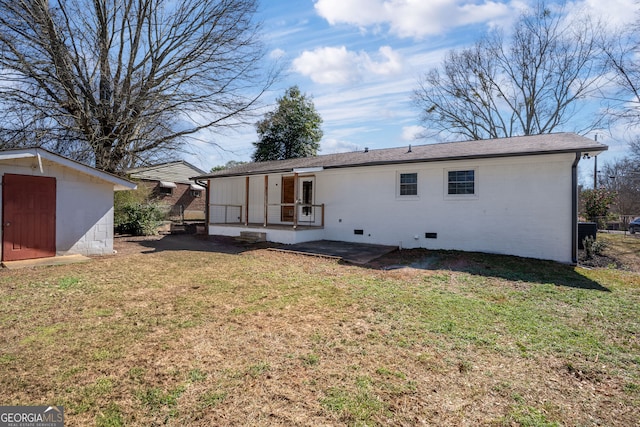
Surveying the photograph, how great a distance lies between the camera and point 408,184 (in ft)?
36.3

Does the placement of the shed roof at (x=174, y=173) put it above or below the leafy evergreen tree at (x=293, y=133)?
below

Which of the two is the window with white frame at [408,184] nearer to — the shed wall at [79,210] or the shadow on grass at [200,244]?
the shadow on grass at [200,244]

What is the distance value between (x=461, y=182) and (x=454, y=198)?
1.81 feet

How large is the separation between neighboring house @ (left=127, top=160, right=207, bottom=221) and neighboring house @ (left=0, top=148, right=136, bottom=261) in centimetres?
1382

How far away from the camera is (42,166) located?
27.7ft

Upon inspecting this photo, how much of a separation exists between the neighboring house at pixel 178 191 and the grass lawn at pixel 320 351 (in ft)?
60.5

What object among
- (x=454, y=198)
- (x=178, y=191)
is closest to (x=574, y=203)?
(x=454, y=198)

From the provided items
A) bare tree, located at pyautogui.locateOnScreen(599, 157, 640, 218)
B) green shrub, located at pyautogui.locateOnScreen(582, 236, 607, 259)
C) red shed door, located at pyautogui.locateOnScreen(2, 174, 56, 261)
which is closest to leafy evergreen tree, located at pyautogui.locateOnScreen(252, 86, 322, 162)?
red shed door, located at pyautogui.locateOnScreen(2, 174, 56, 261)

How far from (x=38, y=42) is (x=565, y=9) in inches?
1116

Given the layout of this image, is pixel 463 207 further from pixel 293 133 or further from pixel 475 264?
pixel 293 133

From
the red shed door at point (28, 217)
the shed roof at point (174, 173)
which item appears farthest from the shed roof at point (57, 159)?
the shed roof at point (174, 173)

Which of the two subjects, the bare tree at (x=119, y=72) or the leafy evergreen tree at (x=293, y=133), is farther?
the leafy evergreen tree at (x=293, y=133)

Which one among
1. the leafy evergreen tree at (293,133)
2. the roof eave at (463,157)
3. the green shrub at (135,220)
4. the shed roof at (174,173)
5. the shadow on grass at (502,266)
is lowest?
the shadow on grass at (502,266)

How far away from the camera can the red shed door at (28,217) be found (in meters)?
7.96
